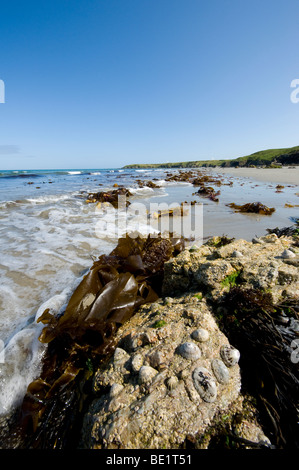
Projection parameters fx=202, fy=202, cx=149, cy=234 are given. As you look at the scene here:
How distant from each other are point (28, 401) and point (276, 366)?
169cm

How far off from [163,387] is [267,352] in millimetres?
739

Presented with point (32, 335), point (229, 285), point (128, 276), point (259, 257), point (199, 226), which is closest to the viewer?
point (229, 285)

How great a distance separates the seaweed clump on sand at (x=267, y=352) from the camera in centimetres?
109

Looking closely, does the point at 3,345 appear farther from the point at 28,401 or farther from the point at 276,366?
the point at 276,366

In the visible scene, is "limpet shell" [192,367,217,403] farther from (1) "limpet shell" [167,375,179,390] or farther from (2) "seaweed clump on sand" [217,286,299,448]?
(2) "seaweed clump on sand" [217,286,299,448]

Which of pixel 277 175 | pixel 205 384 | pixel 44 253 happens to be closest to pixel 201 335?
pixel 205 384

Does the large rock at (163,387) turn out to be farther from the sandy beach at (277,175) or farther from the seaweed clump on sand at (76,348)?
the sandy beach at (277,175)

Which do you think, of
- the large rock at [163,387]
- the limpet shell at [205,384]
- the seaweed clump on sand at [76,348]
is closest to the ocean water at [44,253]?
the seaweed clump on sand at [76,348]

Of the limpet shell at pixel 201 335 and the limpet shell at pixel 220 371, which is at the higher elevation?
the limpet shell at pixel 201 335

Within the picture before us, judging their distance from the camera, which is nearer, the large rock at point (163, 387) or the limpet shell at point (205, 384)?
the large rock at point (163, 387)

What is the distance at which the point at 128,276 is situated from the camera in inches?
89.2

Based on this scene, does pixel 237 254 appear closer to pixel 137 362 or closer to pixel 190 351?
pixel 190 351

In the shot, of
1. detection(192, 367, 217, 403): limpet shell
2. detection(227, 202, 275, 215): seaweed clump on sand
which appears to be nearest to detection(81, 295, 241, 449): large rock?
detection(192, 367, 217, 403): limpet shell

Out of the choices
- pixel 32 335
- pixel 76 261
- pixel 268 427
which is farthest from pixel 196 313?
pixel 76 261
